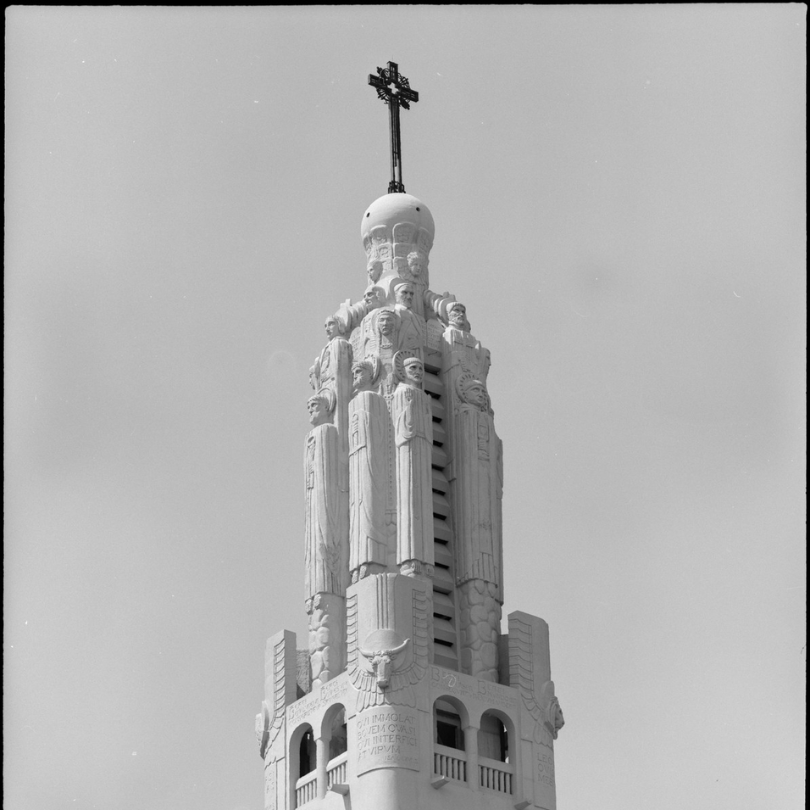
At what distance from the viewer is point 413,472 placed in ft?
223

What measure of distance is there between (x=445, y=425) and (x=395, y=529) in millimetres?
4784

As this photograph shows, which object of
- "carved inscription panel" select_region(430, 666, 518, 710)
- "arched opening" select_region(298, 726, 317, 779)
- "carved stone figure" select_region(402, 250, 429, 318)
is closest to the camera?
"carved inscription panel" select_region(430, 666, 518, 710)

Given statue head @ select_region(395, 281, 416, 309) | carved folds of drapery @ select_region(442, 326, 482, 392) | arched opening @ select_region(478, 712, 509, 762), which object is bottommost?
arched opening @ select_region(478, 712, 509, 762)

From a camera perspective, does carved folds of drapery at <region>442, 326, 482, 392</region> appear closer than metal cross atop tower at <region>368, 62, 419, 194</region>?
Yes

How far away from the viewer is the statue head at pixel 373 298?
7288cm

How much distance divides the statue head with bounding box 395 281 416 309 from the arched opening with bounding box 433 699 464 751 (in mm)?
14124

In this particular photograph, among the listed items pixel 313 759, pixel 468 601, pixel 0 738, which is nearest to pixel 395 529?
pixel 468 601

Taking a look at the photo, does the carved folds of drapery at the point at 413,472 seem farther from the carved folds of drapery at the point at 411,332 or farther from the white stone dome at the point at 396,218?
the white stone dome at the point at 396,218

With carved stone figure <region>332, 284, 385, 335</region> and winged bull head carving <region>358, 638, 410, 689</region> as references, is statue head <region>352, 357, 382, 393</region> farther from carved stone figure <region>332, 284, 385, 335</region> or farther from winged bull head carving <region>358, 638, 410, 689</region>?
winged bull head carving <region>358, 638, 410, 689</region>

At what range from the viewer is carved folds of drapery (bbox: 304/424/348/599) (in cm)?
6800

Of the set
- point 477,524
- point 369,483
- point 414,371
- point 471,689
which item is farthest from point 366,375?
point 471,689

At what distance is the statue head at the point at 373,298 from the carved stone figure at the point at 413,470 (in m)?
3.14

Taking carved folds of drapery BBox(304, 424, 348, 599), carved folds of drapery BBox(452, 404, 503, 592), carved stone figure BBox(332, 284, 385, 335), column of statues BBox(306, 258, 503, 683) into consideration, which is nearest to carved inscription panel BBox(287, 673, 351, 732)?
column of statues BBox(306, 258, 503, 683)

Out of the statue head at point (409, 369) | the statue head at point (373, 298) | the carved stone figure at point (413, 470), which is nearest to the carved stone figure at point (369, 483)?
the carved stone figure at point (413, 470)
